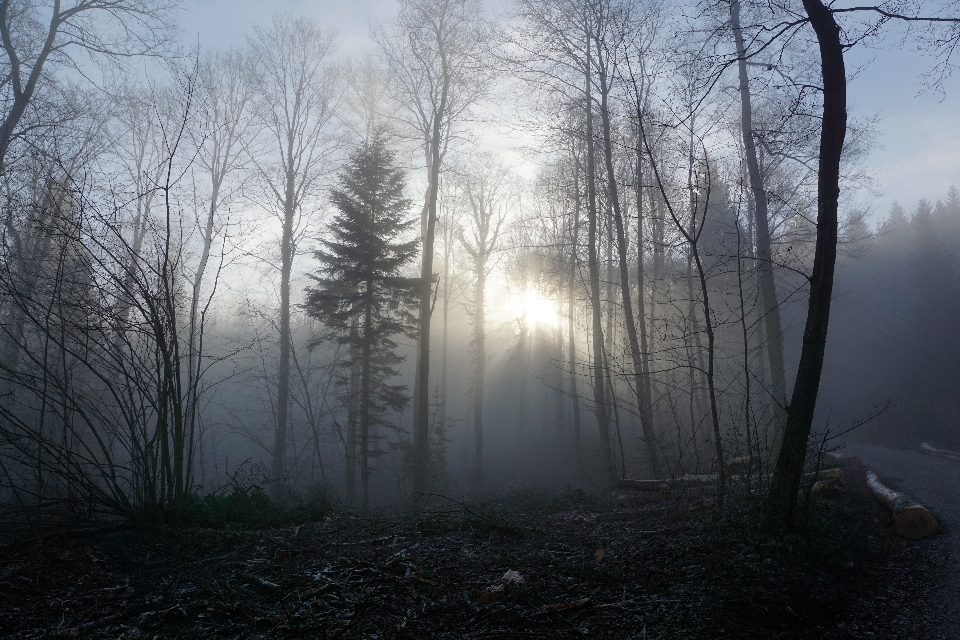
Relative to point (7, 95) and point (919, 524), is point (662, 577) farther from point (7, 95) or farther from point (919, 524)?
point (7, 95)

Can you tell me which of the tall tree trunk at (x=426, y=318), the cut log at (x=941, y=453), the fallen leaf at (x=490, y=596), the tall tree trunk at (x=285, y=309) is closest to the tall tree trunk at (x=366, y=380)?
the tall tree trunk at (x=426, y=318)

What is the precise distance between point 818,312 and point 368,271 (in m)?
11.9

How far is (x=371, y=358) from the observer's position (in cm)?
1518

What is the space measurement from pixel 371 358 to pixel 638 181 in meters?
8.82

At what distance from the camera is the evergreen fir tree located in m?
14.9

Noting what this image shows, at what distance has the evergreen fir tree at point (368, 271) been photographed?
14.9 m

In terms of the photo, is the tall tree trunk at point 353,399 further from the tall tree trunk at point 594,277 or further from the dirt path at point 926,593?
the dirt path at point 926,593

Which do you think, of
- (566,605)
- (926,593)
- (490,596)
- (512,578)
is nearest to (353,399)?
(512,578)

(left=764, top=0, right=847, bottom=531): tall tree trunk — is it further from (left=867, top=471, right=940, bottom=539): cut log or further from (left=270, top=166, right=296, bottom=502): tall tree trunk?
(left=270, top=166, right=296, bottom=502): tall tree trunk

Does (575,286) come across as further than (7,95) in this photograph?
Yes

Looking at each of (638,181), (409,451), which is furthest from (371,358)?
(638,181)

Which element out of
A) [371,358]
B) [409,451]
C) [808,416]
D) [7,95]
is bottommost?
[409,451]

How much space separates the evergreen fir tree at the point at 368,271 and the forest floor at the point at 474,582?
31.8 ft

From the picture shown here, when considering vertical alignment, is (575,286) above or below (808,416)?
above
